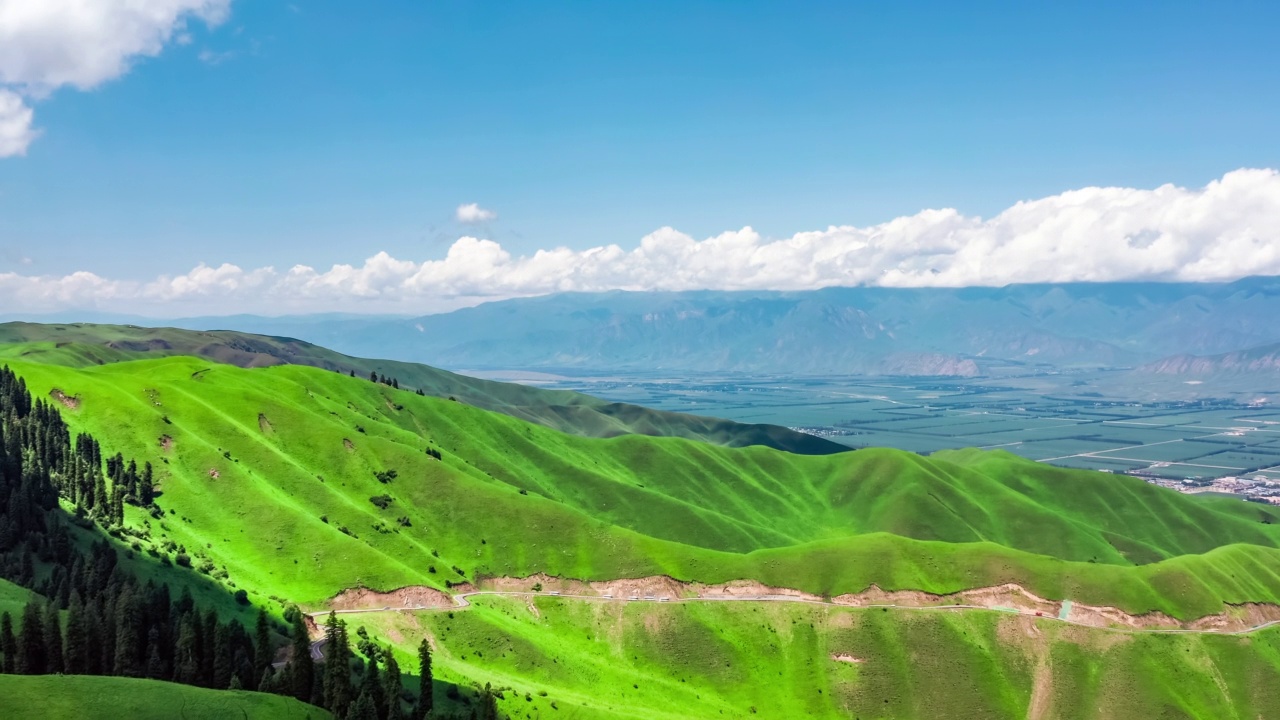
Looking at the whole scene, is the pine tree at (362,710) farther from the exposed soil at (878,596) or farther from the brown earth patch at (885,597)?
the exposed soil at (878,596)

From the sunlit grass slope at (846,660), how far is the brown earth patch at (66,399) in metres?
89.5

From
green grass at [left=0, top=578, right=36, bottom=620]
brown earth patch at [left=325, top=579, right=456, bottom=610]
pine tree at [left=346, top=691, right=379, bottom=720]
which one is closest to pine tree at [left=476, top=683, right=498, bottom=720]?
pine tree at [left=346, top=691, right=379, bottom=720]

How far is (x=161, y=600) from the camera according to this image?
9656 cm

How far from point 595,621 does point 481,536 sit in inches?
1342

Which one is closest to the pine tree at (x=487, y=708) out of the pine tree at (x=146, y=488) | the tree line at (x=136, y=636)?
the tree line at (x=136, y=636)

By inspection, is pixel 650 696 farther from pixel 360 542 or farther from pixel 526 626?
pixel 360 542

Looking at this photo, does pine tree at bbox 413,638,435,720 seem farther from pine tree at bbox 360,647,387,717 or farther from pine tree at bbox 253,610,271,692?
pine tree at bbox 253,610,271,692

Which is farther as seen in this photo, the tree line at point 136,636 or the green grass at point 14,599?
the green grass at point 14,599

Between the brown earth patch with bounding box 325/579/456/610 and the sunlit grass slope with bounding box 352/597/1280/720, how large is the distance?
3626mm

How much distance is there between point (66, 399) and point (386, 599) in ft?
298

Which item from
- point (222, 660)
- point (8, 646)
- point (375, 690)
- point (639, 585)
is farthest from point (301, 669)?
point (639, 585)

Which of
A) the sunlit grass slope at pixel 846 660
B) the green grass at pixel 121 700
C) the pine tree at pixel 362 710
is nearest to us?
the green grass at pixel 121 700

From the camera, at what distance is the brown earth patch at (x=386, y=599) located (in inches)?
5340

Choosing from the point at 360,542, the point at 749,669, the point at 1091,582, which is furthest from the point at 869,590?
the point at 360,542
